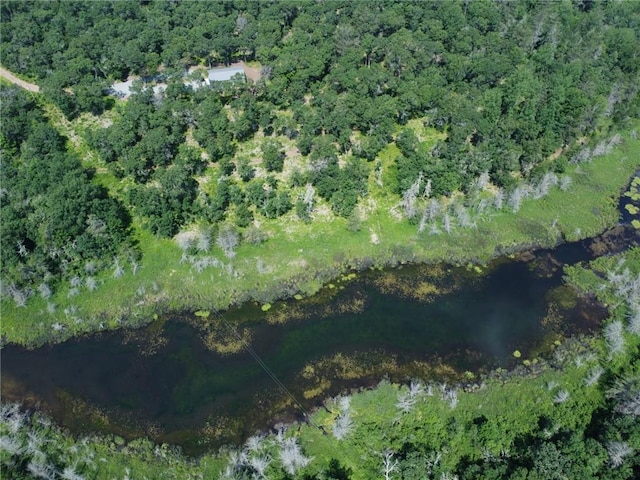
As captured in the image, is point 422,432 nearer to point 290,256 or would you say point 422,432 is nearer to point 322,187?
point 290,256

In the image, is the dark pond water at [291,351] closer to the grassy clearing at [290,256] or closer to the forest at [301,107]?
the grassy clearing at [290,256]

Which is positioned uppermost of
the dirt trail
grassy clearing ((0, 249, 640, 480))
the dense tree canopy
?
the dirt trail

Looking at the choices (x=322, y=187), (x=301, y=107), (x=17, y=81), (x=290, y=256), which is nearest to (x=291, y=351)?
(x=290, y=256)

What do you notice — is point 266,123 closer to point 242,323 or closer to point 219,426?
point 242,323

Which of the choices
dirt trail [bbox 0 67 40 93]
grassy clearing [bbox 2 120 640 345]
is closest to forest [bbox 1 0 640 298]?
dirt trail [bbox 0 67 40 93]

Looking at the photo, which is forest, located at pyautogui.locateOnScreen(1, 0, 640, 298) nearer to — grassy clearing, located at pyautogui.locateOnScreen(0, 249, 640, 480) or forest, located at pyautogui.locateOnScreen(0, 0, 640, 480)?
forest, located at pyautogui.locateOnScreen(0, 0, 640, 480)
